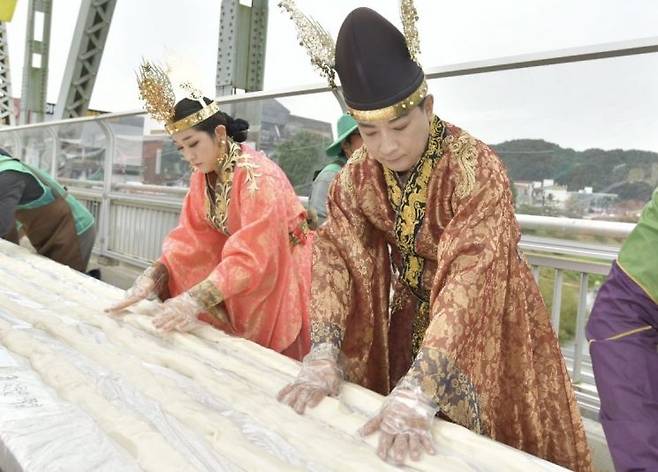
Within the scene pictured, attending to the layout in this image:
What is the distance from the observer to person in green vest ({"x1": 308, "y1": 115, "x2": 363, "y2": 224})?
2451 mm

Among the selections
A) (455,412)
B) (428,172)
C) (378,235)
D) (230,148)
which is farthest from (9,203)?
(455,412)

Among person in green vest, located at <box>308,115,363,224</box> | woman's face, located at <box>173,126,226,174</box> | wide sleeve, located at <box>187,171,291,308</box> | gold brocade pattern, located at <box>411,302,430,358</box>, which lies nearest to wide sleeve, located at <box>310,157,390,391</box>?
gold brocade pattern, located at <box>411,302,430,358</box>

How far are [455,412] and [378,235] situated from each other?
0.50 meters

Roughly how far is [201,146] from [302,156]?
1.17 meters

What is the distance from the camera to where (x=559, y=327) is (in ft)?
6.86

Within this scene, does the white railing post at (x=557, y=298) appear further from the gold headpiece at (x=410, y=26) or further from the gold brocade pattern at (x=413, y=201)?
the gold headpiece at (x=410, y=26)

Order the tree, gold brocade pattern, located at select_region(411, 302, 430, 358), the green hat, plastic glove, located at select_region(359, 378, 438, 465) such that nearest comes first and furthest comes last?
1. plastic glove, located at select_region(359, 378, 438, 465)
2. gold brocade pattern, located at select_region(411, 302, 430, 358)
3. the green hat
4. the tree

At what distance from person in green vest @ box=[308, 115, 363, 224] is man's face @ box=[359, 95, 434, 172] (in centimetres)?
122

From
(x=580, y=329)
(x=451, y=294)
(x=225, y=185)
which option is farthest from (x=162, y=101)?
(x=580, y=329)

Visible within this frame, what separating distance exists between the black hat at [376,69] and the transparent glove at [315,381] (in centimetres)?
A: 53

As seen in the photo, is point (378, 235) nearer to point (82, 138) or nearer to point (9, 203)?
point (9, 203)

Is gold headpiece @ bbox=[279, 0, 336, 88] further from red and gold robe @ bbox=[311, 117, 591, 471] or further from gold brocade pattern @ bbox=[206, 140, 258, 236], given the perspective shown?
gold brocade pattern @ bbox=[206, 140, 258, 236]

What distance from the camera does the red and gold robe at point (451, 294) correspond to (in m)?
1.10

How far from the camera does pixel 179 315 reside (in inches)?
65.3
